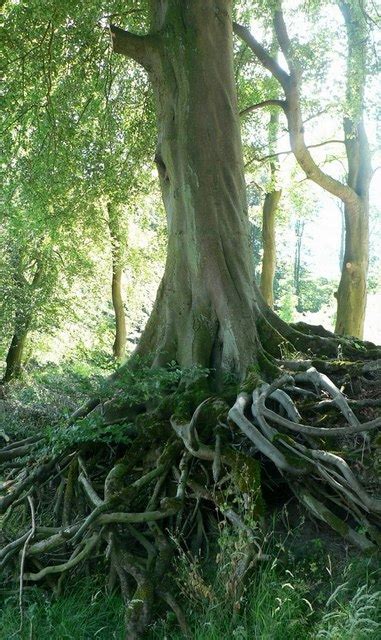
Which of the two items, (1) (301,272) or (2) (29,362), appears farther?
(1) (301,272)

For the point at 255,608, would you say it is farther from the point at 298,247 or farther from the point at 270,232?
the point at 298,247

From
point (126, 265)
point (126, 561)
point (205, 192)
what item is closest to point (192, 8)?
point (205, 192)

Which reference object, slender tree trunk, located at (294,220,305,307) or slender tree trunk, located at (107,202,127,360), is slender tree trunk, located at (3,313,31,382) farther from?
slender tree trunk, located at (294,220,305,307)

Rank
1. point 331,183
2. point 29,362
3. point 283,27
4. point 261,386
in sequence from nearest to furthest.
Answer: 1. point 261,386
2. point 283,27
3. point 331,183
4. point 29,362

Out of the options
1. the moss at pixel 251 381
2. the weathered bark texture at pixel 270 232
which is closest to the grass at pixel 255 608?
the moss at pixel 251 381

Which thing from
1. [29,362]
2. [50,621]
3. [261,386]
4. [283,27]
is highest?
[283,27]

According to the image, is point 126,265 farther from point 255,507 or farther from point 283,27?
point 255,507

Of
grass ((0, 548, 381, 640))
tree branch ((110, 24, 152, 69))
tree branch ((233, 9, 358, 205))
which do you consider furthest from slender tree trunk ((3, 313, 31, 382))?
grass ((0, 548, 381, 640))

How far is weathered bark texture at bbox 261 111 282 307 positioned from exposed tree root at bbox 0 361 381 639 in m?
11.1

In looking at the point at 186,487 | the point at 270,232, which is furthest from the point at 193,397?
the point at 270,232

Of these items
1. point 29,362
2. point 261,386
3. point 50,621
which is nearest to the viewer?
point 50,621

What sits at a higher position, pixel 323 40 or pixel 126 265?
pixel 323 40

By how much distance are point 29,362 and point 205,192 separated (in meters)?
17.6

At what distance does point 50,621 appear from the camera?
517cm
